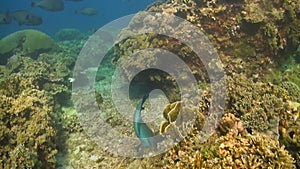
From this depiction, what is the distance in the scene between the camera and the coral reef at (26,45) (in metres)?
12.2

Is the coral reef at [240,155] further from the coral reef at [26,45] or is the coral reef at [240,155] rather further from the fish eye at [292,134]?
the coral reef at [26,45]

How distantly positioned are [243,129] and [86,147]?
10.6 feet

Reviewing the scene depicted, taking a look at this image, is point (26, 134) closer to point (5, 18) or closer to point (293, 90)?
point (293, 90)

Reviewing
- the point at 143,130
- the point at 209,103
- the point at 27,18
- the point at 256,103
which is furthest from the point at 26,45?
the point at 256,103

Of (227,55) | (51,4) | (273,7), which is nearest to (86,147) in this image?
(227,55)

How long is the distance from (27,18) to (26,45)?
6.26ft

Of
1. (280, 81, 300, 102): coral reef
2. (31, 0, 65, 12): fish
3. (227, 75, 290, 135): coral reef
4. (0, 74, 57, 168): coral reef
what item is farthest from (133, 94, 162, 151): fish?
(31, 0, 65, 12): fish

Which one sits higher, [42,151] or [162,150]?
[42,151]

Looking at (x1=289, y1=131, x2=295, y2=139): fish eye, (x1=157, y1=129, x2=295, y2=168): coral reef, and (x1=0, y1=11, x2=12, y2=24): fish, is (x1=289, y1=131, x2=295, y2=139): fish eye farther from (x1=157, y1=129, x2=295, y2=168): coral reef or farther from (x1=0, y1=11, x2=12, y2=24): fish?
(x1=0, y1=11, x2=12, y2=24): fish

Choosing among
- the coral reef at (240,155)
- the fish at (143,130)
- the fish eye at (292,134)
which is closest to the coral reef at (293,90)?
the fish eye at (292,134)

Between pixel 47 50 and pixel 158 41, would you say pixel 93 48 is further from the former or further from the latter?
pixel 158 41

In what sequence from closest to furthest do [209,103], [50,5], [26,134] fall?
[209,103] → [26,134] → [50,5]

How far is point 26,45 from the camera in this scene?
12.3 metres

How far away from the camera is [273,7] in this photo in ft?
20.2
